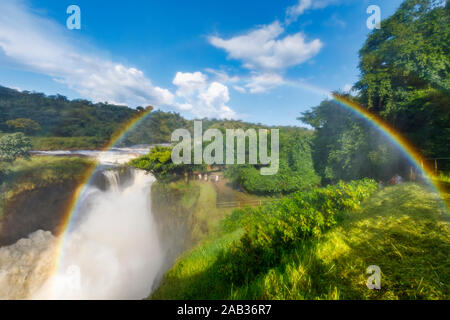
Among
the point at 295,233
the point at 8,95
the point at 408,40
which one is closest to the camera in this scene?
the point at 295,233

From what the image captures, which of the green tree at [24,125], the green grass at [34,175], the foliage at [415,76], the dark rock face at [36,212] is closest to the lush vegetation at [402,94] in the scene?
the foliage at [415,76]

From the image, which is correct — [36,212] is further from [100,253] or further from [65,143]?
[65,143]

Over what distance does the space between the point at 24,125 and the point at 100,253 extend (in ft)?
145

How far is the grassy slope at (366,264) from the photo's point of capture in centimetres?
158

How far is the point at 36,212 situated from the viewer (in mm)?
18578

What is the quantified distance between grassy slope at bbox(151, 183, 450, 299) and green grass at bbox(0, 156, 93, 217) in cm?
2411

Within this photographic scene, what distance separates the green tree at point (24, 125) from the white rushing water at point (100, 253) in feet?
128

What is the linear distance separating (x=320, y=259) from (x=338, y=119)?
1748 centimetres

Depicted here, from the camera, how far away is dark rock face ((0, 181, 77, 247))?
54.3ft

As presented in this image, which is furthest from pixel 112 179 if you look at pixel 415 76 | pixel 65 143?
pixel 415 76

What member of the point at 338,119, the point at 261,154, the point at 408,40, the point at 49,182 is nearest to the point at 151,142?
the point at 49,182

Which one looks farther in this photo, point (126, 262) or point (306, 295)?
point (126, 262)

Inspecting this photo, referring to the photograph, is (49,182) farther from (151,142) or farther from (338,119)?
(151,142)

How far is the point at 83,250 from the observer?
2041cm
